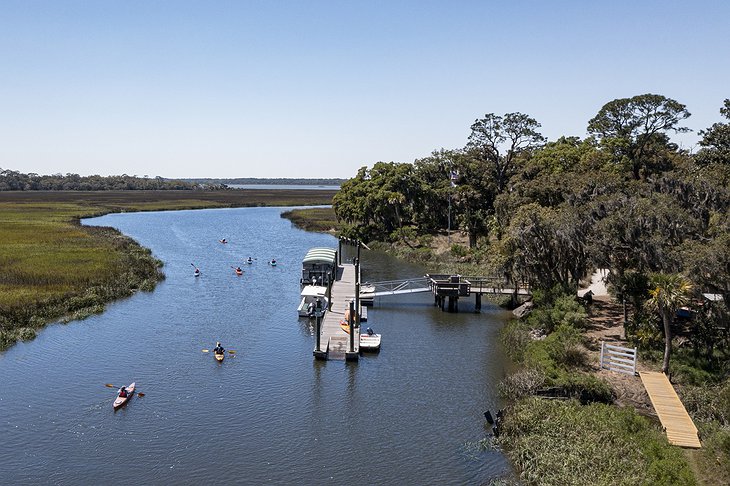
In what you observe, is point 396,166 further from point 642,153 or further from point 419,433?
point 419,433

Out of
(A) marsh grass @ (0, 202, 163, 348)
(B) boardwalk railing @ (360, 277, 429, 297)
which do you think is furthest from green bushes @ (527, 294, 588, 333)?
(A) marsh grass @ (0, 202, 163, 348)

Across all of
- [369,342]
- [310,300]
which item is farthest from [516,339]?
[310,300]

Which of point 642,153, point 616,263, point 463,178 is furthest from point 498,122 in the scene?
point 616,263

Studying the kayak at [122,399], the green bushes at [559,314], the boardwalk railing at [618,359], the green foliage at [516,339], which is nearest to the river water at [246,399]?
the kayak at [122,399]

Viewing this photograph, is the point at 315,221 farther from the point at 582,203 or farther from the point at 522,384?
the point at 522,384

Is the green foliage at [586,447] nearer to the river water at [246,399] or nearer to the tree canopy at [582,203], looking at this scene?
the river water at [246,399]

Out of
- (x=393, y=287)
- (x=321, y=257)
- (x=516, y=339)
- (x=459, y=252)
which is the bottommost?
(x=516, y=339)

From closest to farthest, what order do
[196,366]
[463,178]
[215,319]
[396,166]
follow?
[196,366]
[215,319]
[463,178]
[396,166]
